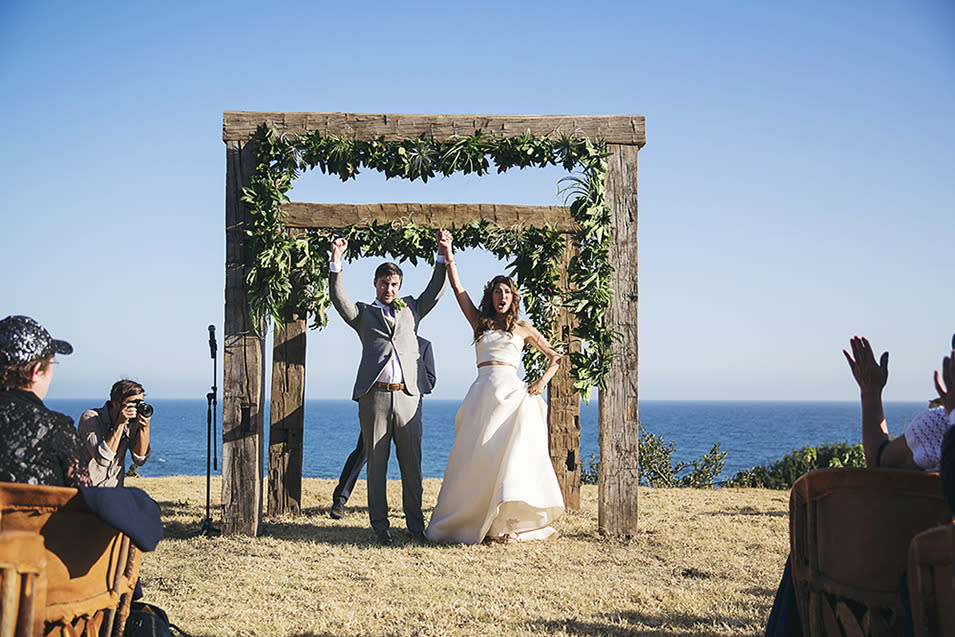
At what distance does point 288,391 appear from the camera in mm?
7641

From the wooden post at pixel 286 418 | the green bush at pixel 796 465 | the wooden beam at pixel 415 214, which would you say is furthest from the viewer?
the green bush at pixel 796 465

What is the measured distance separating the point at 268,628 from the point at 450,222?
4030mm

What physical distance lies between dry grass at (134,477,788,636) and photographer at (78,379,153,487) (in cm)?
83

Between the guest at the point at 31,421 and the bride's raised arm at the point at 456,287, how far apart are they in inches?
Answer: 162

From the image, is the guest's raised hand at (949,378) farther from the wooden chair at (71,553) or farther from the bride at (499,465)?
the bride at (499,465)

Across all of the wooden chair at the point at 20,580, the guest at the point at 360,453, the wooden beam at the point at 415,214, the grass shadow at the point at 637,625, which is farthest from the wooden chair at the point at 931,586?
the wooden beam at the point at 415,214

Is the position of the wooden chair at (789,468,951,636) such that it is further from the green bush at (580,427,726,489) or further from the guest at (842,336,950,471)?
the green bush at (580,427,726,489)

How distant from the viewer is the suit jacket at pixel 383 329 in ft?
22.0

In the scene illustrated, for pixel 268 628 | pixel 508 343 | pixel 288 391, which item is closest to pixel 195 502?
pixel 288 391

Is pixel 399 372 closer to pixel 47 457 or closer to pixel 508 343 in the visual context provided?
pixel 508 343

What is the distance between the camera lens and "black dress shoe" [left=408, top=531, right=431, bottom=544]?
6.62 metres

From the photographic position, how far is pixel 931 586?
2.24 meters

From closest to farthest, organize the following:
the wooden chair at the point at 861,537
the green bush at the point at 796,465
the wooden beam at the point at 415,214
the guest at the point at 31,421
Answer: the wooden chair at the point at 861,537 → the guest at the point at 31,421 → the wooden beam at the point at 415,214 → the green bush at the point at 796,465

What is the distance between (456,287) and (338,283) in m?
1.02
